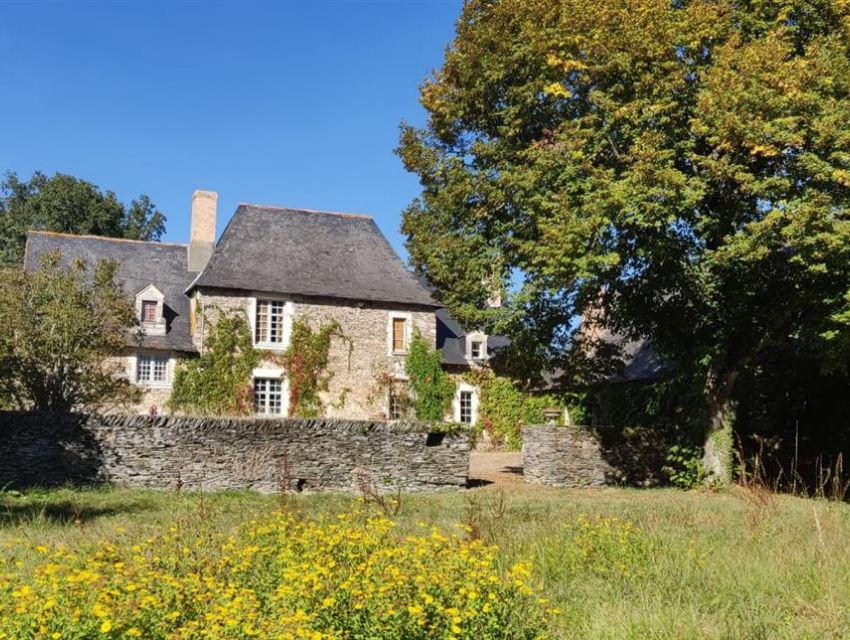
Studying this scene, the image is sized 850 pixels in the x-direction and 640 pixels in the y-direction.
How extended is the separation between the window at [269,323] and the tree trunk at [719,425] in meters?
16.5

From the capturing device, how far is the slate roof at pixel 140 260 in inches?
1198

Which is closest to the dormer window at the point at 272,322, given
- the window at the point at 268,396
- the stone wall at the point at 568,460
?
the window at the point at 268,396

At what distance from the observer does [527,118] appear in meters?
17.1

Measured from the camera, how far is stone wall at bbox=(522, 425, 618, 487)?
67.0 feet

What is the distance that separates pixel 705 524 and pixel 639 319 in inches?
362

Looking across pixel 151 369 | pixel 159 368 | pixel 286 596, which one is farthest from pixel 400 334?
pixel 286 596

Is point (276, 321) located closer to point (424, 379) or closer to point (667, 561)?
point (424, 379)

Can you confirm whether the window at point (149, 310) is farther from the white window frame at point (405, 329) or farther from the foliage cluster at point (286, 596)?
the foliage cluster at point (286, 596)

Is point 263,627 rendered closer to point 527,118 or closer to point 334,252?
point 527,118

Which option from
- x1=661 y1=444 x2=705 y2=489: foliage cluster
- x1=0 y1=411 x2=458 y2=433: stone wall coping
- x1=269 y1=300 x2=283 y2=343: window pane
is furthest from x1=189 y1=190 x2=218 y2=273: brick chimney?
x1=661 y1=444 x2=705 y2=489: foliage cluster

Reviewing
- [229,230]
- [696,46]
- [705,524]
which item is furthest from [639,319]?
[229,230]

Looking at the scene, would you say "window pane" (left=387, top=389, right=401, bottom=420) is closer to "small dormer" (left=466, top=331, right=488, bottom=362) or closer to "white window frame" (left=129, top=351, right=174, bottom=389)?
"small dormer" (left=466, top=331, right=488, bottom=362)

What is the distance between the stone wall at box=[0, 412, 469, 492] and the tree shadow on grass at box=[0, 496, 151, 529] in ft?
5.54

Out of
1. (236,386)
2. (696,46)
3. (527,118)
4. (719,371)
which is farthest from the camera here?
(236,386)
